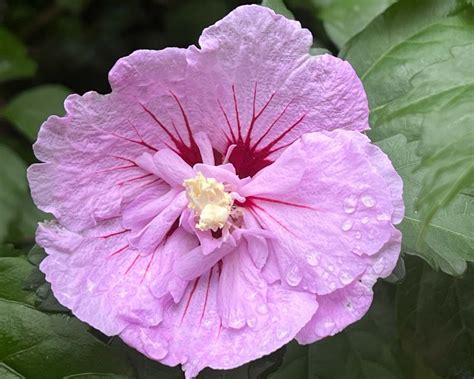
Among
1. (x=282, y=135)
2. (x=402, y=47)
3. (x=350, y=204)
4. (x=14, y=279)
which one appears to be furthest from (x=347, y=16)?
(x=14, y=279)

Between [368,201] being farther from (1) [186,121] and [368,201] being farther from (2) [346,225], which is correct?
(1) [186,121]

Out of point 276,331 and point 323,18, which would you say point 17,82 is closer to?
point 323,18

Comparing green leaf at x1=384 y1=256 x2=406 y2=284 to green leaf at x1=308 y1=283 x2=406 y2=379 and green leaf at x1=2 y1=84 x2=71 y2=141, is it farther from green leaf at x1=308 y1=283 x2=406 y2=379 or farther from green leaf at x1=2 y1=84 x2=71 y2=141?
green leaf at x1=2 y1=84 x2=71 y2=141

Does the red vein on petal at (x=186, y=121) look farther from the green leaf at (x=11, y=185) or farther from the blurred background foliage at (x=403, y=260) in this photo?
the green leaf at (x=11, y=185)

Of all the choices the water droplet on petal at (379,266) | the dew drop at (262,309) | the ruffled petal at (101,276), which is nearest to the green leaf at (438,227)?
the water droplet on petal at (379,266)

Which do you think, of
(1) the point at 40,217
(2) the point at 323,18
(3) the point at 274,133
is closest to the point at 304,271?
(3) the point at 274,133

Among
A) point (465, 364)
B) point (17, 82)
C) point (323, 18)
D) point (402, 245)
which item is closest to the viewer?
point (402, 245)
